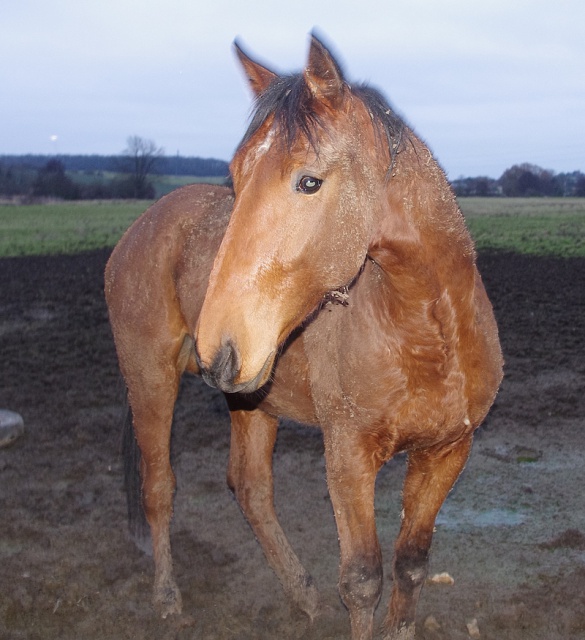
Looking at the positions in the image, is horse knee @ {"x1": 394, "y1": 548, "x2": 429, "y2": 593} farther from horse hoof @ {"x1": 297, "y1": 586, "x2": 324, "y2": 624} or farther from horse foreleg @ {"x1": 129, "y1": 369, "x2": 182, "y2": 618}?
horse foreleg @ {"x1": 129, "y1": 369, "x2": 182, "y2": 618}

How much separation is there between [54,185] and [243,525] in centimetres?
5227

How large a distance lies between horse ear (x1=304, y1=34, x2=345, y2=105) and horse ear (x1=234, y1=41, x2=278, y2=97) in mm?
453

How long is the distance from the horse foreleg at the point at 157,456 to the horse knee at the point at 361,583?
1.39 meters

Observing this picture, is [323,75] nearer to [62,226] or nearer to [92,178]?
[62,226]

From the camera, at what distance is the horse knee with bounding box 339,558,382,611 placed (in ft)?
9.73

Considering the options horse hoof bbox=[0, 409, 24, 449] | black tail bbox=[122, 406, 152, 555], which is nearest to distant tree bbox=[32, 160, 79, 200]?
horse hoof bbox=[0, 409, 24, 449]

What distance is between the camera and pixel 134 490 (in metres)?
4.40

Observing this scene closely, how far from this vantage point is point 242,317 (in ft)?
6.66

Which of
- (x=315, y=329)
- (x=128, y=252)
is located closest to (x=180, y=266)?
(x=128, y=252)

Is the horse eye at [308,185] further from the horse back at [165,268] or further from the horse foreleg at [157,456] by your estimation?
the horse foreleg at [157,456]

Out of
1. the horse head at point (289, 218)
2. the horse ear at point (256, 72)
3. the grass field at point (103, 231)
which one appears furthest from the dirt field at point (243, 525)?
the grass field at point (103, 231)

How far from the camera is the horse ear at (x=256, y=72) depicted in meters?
2.59

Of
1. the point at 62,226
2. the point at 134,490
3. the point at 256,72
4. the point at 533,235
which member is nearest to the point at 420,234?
the point at 256,72

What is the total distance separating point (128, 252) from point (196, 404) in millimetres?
3130
